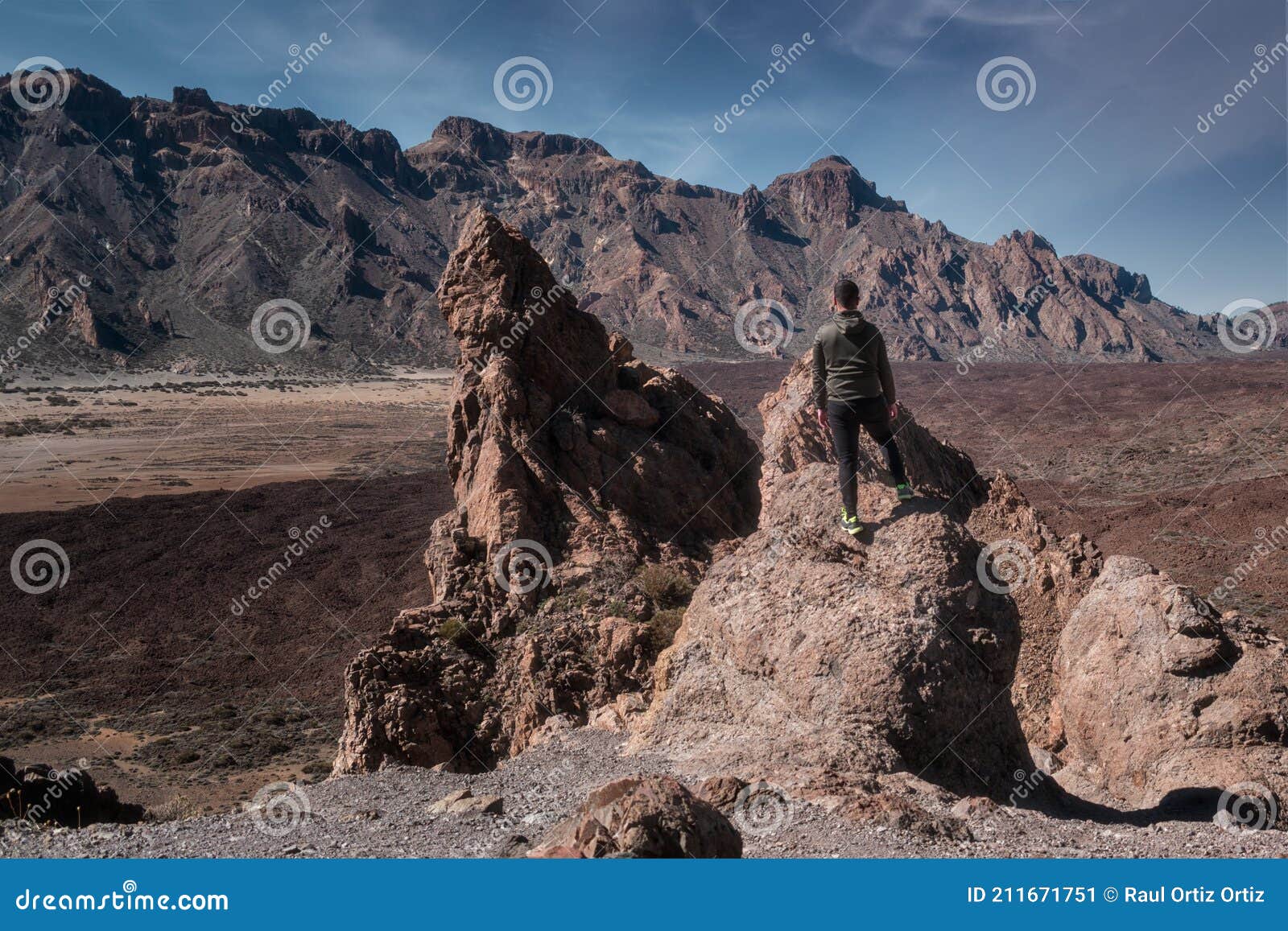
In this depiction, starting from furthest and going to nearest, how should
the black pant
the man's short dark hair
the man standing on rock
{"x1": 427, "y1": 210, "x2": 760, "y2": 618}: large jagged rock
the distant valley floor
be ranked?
1. the distant valley floor
2. {"x1": 427, "y1": 210, "x2": 760, "y2": 618}: large jagged rock
3. the black pant
4. the man standing on rock
5. the man's short dark hair

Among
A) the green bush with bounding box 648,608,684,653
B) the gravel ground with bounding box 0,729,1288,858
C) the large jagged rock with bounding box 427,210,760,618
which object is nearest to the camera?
the gravel ground with bounding box 0,729,1288,858

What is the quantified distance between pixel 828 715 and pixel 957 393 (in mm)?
73730

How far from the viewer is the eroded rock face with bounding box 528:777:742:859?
340cm

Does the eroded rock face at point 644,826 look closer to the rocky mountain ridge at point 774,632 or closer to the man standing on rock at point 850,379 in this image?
the rocky mountain ridge at point 774,632

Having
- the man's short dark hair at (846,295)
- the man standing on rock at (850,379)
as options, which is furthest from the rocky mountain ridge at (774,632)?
the man's short dark hair at (846,295)

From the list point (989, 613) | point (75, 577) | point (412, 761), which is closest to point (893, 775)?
point (989, 613)

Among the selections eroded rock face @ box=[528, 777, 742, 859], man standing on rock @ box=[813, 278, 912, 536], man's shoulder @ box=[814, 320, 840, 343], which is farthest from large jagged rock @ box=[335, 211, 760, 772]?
eroded rock face @ box=[528, 777, 742, 859]

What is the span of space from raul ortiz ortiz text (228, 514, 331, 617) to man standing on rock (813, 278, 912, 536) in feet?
66.9

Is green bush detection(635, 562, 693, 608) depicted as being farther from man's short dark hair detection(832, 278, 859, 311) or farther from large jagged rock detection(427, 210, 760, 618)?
man's short dark hair detection(832, 278, 859, 311)

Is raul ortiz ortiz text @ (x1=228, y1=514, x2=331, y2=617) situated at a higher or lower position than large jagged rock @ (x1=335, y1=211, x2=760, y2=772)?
lower

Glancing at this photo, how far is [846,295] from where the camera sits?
5340mm

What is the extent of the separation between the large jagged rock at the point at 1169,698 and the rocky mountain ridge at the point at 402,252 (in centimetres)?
7385

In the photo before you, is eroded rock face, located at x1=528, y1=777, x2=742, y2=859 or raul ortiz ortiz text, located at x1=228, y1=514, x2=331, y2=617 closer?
eroded rock face, located at x1=528, y1=777, x2=742, y2=859

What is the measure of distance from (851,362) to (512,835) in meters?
3.48
